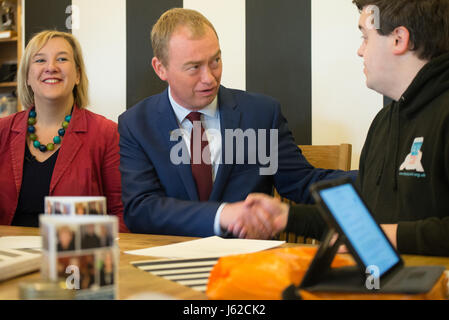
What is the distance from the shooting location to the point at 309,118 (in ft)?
8.45

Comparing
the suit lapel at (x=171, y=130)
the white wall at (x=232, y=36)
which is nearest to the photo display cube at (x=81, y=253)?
the suit lapel at (x=171, y=130)

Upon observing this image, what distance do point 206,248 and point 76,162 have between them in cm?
119

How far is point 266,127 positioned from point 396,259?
1.15 metres

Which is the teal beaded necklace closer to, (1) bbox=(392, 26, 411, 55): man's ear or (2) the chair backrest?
(2) the chair backrest

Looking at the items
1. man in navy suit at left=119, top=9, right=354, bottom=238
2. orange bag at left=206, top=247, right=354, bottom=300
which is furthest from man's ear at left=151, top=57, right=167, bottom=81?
orange bag at left=206, top=247, right=354, bottom=300

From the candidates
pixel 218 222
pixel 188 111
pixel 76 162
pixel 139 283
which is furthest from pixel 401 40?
pixel 76 162

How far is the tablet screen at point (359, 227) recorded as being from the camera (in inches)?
26.0

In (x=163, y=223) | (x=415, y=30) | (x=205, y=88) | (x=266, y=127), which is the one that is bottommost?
(x=163, y=223)

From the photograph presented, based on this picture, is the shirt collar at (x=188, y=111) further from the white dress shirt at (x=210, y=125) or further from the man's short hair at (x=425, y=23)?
the man's short hair at (x=425, y=23)

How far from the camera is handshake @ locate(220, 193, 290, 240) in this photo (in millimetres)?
1251

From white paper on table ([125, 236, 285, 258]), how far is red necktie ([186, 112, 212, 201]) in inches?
19.3
